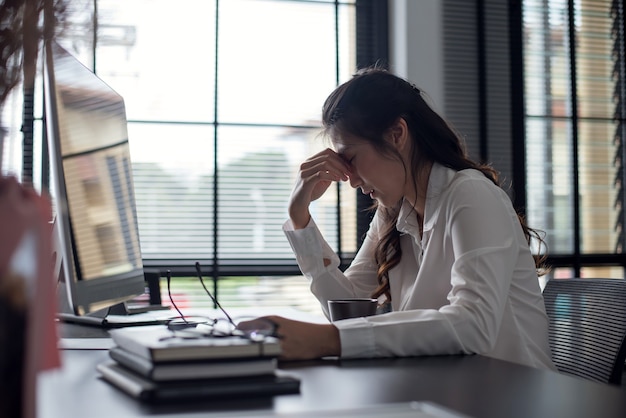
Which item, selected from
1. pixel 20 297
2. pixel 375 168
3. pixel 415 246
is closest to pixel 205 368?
pixel 20 297

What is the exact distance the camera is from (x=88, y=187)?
3.45ft

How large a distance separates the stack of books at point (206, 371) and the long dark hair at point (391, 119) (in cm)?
92

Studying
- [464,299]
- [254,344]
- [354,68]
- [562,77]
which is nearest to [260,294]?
[354,68]

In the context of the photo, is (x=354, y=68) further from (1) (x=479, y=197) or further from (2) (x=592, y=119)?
(1) (x=479, y=197)

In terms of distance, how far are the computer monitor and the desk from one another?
0.14 metres

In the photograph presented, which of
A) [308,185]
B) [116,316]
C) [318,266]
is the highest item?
[308,185]

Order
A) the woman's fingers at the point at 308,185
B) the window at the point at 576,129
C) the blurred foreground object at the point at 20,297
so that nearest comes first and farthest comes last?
1. the blurred foreground object at the point at 20,297
2. the woman's fingers at the point at 308,185
3. the window at the point at 576,129

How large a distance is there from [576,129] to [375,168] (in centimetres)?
226

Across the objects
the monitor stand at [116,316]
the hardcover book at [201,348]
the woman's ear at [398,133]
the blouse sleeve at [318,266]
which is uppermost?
the woman's ear at [398,133]

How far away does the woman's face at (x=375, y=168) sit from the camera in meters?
1.68

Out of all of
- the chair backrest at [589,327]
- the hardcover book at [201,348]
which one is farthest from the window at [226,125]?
the hardcover book at [201,348]

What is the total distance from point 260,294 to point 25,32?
8.88 feet

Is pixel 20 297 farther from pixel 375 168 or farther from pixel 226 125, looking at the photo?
pixel 226 125

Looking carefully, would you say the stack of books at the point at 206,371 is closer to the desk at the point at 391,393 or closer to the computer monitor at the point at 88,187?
the desk at the point at 391,393
